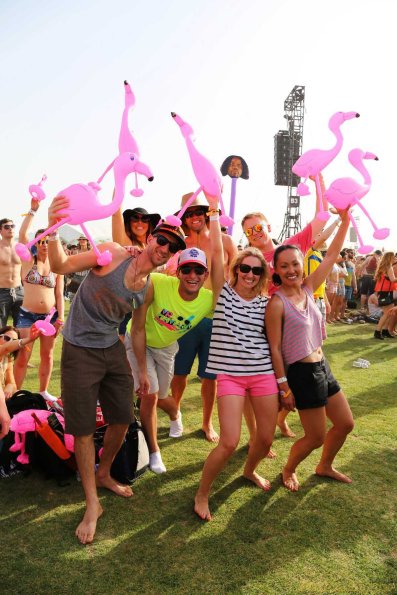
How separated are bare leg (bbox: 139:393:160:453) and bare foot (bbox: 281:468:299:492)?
1.03m

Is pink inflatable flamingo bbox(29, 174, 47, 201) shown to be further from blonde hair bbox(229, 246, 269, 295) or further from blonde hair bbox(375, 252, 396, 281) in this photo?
blonde hair bbox(375, 252, 396, 281)

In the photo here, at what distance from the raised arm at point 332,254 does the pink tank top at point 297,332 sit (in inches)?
7.9

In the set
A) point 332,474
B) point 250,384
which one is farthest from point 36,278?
point 332,474

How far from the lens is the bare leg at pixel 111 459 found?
299 cm

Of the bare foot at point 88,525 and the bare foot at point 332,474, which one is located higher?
the bare foot at point 88,525

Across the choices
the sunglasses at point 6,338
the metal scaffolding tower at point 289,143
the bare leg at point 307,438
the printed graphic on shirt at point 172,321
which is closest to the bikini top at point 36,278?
the sunglasses at point 6,338

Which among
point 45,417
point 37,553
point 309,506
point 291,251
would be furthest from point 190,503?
point 291,251

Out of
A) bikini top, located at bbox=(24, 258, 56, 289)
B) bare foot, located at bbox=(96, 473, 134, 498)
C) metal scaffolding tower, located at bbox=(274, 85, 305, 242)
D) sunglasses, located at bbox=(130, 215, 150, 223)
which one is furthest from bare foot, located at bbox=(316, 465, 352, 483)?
metal scaffolding tower, located at bbox=(274, 85, 305, 242)

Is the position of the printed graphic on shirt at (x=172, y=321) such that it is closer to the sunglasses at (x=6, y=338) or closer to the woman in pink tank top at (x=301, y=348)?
the woman in pink tank top at (x=301, y=348)

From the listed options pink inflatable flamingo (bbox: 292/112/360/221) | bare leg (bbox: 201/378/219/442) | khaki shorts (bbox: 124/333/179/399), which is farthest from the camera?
bare leg (bbox: 201/378/219/442)

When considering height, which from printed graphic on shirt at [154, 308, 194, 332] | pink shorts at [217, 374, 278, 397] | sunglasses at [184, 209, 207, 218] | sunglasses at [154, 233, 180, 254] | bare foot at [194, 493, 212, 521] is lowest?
bare foot at [194, 493, 212, 521]

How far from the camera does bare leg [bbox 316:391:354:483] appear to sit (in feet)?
9.99

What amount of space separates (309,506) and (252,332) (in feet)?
4.29

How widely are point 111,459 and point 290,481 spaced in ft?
4.45
